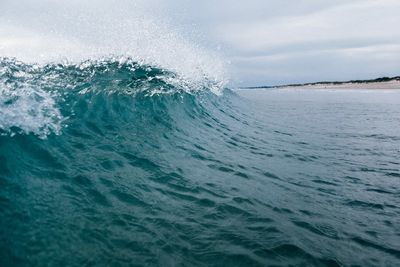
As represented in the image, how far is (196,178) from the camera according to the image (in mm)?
6246

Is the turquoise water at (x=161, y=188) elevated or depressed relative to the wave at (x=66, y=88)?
depressed

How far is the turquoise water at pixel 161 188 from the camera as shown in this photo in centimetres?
372

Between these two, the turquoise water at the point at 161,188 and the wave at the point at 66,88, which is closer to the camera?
the turquoise water at the point at 161,188

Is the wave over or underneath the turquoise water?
over

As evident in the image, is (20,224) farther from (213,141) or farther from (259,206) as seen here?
(213,141)

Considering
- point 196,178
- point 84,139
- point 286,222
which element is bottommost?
point 286,222

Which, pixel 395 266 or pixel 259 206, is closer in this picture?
pixel 395 266

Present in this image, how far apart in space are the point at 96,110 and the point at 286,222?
6121 mm

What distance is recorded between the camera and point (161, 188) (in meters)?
5.57

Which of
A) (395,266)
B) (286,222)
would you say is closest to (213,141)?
(286,222)

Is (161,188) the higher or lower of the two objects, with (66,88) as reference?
lower

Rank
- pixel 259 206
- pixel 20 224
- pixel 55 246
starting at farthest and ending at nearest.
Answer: pixel 259 206, pixel 20 224, pixel 55 246

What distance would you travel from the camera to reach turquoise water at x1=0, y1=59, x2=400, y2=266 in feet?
12.2

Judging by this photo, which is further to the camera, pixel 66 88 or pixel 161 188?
pixel 66 88
